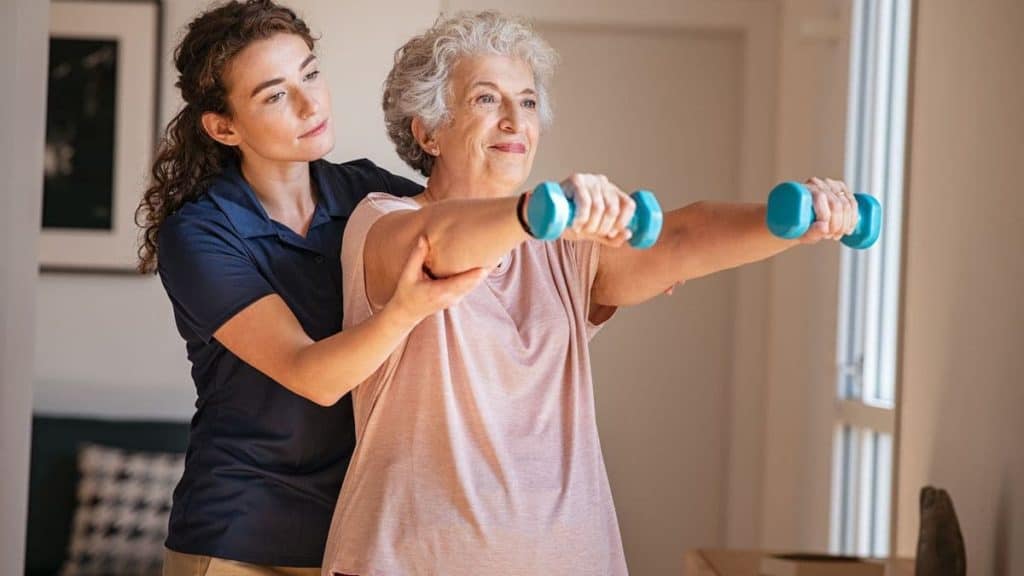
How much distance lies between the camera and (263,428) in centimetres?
186

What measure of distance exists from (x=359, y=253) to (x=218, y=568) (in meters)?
0.51

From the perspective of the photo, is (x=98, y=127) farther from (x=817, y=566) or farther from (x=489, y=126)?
(x=489, y=126)

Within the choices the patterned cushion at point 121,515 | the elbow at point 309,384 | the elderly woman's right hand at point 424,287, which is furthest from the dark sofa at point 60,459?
the elderly woman's right hand at point 424,287

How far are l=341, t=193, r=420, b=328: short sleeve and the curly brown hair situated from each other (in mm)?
353

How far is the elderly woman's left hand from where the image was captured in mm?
1411

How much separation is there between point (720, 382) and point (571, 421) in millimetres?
3074

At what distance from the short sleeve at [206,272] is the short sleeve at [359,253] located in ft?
0.43

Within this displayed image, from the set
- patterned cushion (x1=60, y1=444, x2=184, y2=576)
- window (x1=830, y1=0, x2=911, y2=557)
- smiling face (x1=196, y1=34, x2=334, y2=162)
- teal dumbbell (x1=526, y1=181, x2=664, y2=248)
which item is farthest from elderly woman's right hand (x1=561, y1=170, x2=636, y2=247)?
patterned cushion (x1=60, y1=444, x2=184, y2=576)

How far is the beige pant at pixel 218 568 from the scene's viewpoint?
184cm

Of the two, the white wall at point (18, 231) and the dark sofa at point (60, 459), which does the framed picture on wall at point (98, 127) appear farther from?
the white wall at point (18, 231)

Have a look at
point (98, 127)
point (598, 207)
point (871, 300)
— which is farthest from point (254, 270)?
point (98, 127)

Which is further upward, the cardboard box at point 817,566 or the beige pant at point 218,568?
the beige pant at point 218,568

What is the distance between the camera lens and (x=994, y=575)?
2.55 meters

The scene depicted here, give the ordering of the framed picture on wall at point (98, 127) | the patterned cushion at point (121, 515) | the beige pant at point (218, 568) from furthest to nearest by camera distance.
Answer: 1. the framed picture on wall at point (98, 127)
2. the patterned cushion at point (121, 515)
3. the beige pant at point (218, 568)
